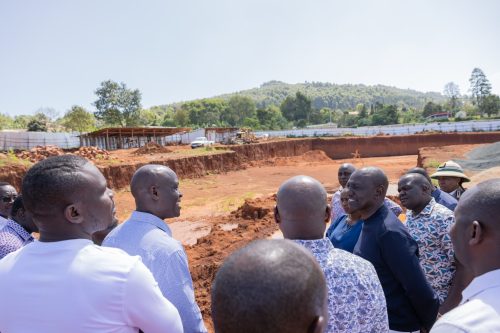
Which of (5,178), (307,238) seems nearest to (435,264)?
(307,238)

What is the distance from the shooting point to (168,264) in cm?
224

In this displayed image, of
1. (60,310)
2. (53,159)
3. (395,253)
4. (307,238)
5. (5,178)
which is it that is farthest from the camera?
(5,178)

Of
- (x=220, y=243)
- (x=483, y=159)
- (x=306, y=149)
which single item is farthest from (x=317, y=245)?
(x=306, y=149)

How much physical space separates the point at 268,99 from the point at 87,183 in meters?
200

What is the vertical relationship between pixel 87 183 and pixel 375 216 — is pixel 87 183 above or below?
above

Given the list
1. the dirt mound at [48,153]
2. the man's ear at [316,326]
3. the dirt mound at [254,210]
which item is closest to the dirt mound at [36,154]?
the dirt mound at [48,153]

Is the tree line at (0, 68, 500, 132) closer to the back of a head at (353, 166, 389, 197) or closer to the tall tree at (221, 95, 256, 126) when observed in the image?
the tall tree at (221, 95, 256, 126)

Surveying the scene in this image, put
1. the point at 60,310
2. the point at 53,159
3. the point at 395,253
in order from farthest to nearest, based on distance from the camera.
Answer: the point at 395,253 → the point at 53,159 → the point at 60,310

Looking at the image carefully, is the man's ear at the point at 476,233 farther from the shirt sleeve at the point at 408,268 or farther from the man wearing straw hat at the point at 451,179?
the man wearing straw hat at the point at 451,179

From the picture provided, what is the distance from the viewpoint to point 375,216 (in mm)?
2875

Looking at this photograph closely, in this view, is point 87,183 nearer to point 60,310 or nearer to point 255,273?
point 60,310

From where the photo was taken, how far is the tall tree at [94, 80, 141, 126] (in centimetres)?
4638

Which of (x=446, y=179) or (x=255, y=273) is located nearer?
(x=255, y=273)

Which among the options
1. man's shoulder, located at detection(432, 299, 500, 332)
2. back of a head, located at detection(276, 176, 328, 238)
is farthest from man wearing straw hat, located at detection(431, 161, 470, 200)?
man's shoulder, located at detection(432, 299, 500, 332)
